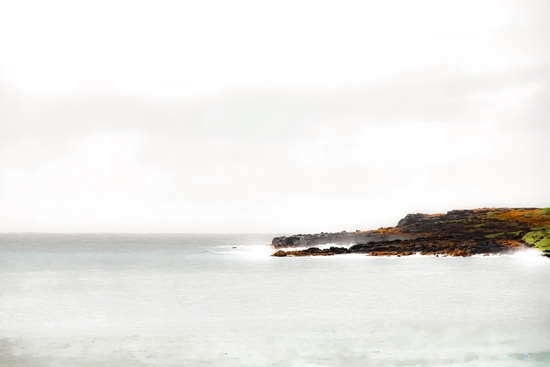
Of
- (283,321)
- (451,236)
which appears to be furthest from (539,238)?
(283,321)

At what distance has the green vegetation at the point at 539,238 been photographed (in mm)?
78000

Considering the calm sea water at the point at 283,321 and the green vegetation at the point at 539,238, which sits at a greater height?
the green vegetation at the point at 539,238

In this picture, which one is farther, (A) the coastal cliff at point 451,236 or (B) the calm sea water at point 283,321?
(A) the coastal cliff at point 451,236

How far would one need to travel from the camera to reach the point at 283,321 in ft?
88.7

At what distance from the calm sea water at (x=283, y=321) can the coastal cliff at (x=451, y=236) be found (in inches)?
1353

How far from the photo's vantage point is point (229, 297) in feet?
122

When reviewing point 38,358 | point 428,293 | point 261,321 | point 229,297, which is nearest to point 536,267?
point 428,293

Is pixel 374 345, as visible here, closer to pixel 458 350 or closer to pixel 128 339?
pixel 458 350

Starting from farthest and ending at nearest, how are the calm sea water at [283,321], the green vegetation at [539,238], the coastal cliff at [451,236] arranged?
the coastal cliff at [451,236] → the green vegetation at [539,238] → the calm sea water at [283,321]

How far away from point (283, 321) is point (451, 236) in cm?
6934

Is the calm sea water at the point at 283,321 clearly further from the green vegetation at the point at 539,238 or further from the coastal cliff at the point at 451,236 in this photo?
the coastal cliff at the point at 451,236

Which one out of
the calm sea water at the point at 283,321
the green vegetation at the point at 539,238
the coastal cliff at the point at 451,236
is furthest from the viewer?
the coastal cliff at the point at 451,236

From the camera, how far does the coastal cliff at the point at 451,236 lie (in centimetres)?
8231

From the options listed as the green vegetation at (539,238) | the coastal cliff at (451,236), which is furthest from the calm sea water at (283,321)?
the coastal cliff at (451,236)
